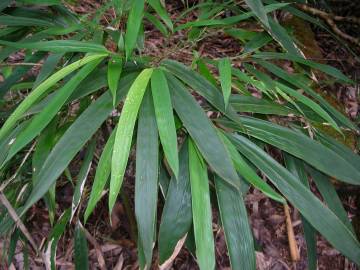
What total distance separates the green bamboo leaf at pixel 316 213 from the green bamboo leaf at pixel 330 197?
0.10 metres

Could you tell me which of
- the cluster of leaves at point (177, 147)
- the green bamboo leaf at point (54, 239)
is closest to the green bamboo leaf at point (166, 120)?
the cluster of leaves at point (177, 147)

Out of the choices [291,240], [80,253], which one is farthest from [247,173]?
[291,240]

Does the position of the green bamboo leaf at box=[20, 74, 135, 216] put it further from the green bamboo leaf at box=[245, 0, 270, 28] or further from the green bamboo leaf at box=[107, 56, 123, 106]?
the green bamboo leaf at box=[245, 0, 270, 28]

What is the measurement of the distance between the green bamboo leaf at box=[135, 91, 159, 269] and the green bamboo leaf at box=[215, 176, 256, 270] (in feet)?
0.40

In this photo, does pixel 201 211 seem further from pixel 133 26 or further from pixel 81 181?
pixel 133 26

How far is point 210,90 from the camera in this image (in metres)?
0.69

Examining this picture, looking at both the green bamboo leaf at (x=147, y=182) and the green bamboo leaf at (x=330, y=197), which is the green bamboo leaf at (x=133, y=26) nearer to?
the green bamboo leaf at (x=147, y=182)

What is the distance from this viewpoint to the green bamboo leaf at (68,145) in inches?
23.0

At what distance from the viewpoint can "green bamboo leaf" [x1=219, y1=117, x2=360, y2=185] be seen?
2.19ft

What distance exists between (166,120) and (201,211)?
16cm

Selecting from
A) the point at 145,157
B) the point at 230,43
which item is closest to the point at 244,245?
the point at 145,157

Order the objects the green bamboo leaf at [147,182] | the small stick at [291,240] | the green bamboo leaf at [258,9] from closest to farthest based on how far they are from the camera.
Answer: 1. the green bamboo leaf at [147,182]
2. the green bamboo leaf at [258,9]
3. the small stick at [291,240]

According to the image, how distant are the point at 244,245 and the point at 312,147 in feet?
0.72

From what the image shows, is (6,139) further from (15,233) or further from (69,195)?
(69,195)
